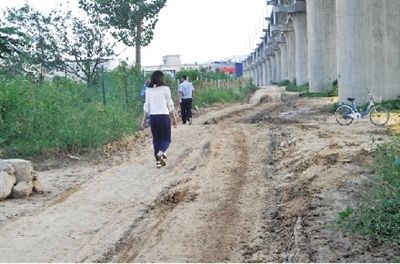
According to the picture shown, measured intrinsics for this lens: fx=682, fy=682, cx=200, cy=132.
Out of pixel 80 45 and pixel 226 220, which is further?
pixel 80 45

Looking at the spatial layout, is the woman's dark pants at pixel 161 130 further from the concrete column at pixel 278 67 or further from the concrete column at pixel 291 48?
the concrete column at pixel 278 67

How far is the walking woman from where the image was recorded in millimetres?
12469

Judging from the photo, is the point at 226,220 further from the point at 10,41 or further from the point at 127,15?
the point at 127,15

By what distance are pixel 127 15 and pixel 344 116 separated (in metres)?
21.6

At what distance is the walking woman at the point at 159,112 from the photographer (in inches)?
491

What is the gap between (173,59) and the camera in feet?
388

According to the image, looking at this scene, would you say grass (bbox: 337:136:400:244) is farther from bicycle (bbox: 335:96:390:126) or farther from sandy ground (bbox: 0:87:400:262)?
bicycle (bbox: 335:96:390:126)

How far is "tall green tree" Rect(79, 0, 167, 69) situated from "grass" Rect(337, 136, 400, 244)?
106 ft

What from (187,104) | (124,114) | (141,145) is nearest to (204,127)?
(187,104)

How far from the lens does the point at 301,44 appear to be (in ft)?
185

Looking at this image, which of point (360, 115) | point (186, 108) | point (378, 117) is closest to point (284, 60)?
point (186, 108)

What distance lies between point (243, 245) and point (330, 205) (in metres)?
1.73

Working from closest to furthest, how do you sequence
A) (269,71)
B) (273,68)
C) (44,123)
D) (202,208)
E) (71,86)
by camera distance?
(202,208), (44,123), (71,86), (273,68), (269,71)

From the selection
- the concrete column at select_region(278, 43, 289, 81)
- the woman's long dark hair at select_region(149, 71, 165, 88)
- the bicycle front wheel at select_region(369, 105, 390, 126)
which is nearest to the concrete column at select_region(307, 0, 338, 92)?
the bicycle front wheel at select_region(369, 105, 390, 126)
